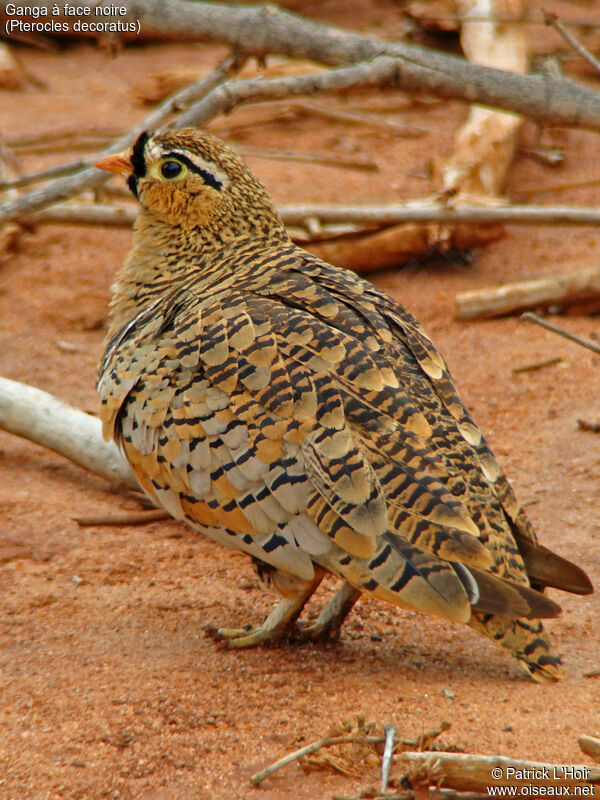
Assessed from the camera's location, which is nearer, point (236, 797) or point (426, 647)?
point (236, 797)

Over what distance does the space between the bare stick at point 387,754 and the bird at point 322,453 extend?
516 mm

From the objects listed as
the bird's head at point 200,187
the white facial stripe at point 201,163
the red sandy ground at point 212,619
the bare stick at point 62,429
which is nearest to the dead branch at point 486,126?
the red sandy ground at point 212,619

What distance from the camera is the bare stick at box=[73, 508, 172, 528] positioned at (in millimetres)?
5438

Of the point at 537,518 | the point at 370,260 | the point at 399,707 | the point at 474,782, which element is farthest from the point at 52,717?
the point at 370,260

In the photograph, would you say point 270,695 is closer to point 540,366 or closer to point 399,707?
point 399,707

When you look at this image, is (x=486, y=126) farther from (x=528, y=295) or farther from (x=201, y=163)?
(x=201, y=163)

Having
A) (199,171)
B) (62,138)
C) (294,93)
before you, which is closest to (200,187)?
(199,171)

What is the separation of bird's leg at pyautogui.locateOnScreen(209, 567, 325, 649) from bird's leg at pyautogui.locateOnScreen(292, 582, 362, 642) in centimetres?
8

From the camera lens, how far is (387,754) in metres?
3.15

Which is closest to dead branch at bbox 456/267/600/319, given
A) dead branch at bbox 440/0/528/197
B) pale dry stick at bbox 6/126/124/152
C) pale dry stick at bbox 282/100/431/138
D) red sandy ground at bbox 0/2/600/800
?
red sandy ground at bbox 0/2/600/800

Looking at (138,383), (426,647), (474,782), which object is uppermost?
(138,383)

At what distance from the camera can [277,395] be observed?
12.7 feet

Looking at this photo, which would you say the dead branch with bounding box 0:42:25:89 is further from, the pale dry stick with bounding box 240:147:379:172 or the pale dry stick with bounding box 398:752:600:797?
the pale dry stick with bounding box 398:752:600:797

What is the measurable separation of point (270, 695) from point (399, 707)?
508 millimetres
